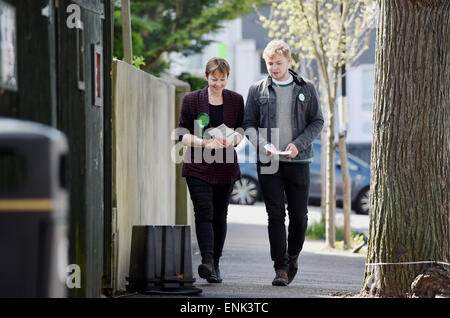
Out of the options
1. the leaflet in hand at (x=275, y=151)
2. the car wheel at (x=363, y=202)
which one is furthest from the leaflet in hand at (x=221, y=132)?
the car wheel at (x=363, y=202)

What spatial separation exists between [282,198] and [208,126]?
83 centimetres

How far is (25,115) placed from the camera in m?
5.28

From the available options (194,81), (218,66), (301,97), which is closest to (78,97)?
(218,66)

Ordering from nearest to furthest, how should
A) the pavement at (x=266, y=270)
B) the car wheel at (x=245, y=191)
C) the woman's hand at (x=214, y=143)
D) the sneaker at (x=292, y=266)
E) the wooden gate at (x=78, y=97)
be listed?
1. the wooden gate at (x=78, y=97)
2. the pavement at (x=266, y=270)
3. the woman's hand at (x=214, y=143)
4. the sneaker at (x=292, y=266)
5. the car wheel at (x=245, y=191)

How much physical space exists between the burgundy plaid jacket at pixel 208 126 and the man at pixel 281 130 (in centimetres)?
13

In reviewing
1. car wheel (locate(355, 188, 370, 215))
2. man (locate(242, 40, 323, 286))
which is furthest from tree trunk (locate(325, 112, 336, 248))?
car wheel (locate(355, 188, 370, 215))

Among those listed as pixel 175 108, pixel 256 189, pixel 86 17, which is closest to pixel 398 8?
pixel 86 17

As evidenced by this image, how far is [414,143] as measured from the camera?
756cm

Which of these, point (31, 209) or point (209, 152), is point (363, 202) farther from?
point (31, 209)

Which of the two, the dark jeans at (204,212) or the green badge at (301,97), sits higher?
the green badge at (301,97)

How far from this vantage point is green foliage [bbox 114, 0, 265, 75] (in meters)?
27.6

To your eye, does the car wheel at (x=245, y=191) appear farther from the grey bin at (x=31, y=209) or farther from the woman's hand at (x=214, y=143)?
the grey bin at (x=31, y=209)

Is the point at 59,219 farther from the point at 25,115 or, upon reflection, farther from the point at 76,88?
the point at 76,88

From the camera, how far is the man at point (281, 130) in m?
8.77
